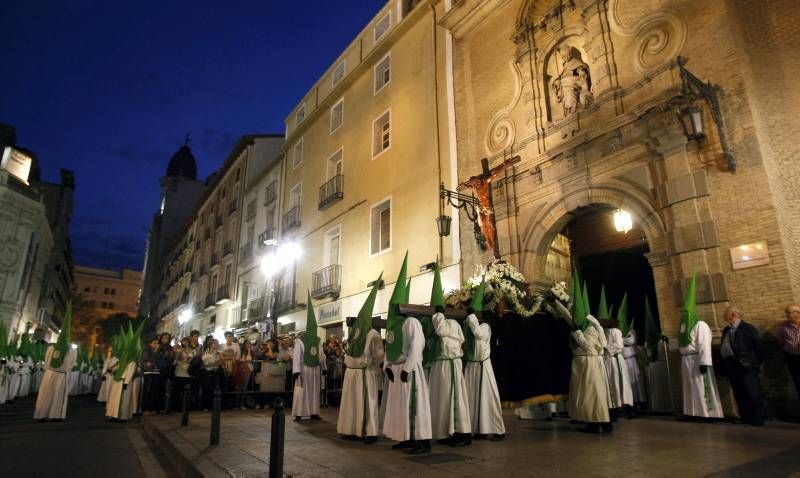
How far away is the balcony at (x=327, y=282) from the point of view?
1852cm

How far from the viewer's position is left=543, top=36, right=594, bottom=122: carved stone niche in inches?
453

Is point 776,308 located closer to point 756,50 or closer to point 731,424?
point 731,424

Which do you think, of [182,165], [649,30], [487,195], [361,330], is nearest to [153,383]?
[361,330]

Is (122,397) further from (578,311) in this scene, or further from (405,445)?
(578,311)

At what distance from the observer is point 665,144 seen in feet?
30.0

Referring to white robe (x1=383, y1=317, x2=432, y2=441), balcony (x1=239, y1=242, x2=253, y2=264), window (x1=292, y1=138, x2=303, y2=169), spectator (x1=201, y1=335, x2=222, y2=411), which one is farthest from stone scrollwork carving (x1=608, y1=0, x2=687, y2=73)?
balcony (x1=239, y1=242, x2=253, y2=264)

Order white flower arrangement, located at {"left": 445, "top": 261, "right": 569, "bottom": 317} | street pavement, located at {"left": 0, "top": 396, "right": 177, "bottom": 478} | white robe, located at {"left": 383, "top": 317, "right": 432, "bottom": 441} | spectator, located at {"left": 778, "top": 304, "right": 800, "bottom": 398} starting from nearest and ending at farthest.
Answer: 1. street pavement, located at {"left": 0, "top": 396, "right": 177, "bottom": 478}
2. white robe, located at {"left": 383, "top": 317, "right": 432, "bottom": 441}
3. spectator, located at {"left": 778, "top": 304, "right": 800, "bottom": 398}
4. white flower arrangement, located at {"left": 445, "top": 261, "right": 569, "bottom": 317}

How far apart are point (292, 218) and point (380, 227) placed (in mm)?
7439

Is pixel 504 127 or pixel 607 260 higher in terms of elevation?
pixel 504 127

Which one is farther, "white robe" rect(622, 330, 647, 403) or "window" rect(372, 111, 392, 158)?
"window" rect(372, 111, 392, 158)

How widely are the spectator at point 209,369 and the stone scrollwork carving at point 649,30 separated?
38.7ft

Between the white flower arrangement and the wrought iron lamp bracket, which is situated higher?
the wrought iron lamp bracket

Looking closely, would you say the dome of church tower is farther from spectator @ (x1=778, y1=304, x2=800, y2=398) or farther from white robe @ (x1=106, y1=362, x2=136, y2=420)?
spectator @ (x1=778, y1=304, x2=800, y2=398)

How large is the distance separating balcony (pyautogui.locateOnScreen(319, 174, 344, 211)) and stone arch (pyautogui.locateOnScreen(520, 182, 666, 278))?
9.78 metres
